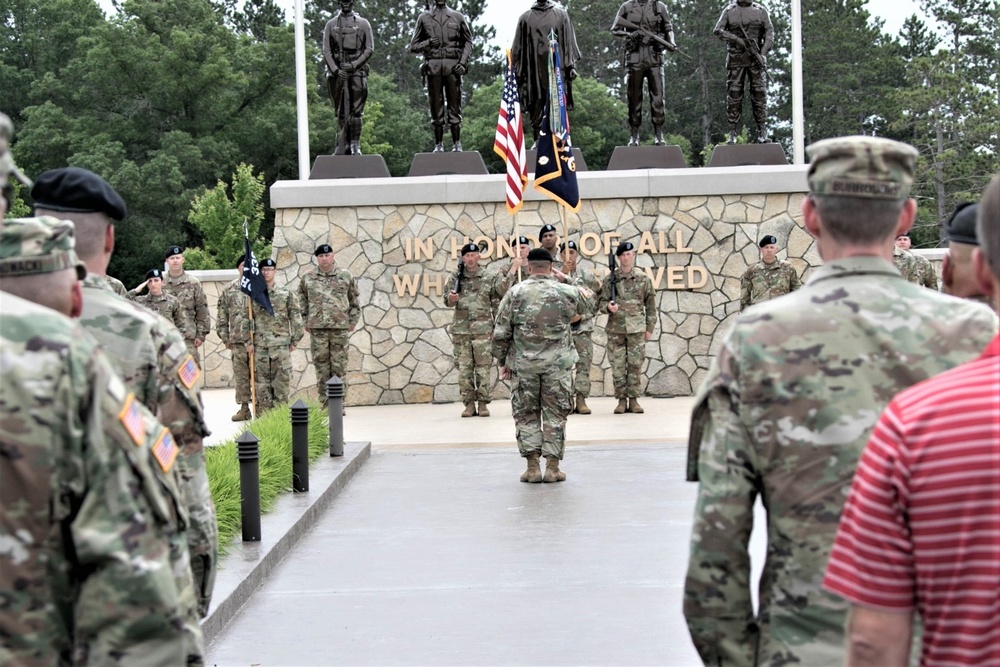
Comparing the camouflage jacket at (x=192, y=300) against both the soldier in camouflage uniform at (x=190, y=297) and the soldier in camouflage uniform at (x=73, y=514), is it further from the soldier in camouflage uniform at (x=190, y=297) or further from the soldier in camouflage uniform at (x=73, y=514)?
the soldier in camouflage uniform at (x=73, y=514)

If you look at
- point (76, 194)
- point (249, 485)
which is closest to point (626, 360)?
point (249, 485)

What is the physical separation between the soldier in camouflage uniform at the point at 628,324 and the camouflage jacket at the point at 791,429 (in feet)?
45.3

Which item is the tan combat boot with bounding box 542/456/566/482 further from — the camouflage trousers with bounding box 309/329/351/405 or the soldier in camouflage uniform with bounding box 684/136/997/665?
the soldier in camouflage uniform with bounding box 684/136/997/665

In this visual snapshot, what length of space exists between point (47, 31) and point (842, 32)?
1165 inches

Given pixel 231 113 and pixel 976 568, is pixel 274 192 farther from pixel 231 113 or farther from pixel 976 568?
pixel 231 113

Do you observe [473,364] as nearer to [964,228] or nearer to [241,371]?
[241,371]

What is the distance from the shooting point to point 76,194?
13.8 feet

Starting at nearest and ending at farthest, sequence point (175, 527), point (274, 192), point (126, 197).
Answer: point (175, 527) < point (274, 192) < point (126, 197)

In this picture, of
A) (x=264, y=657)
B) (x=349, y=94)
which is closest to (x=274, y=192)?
(x=349, y=94)

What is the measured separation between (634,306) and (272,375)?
4.37 m

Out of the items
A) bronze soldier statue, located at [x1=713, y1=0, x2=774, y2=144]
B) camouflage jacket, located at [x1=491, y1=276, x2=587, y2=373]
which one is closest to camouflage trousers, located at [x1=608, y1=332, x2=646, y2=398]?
bronze soldier statue, located at [x1=713, y1=0, x2=774, y2=144]

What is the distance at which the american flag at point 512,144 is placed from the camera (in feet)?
51.7

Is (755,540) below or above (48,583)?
below

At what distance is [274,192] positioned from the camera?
19.1 metres
